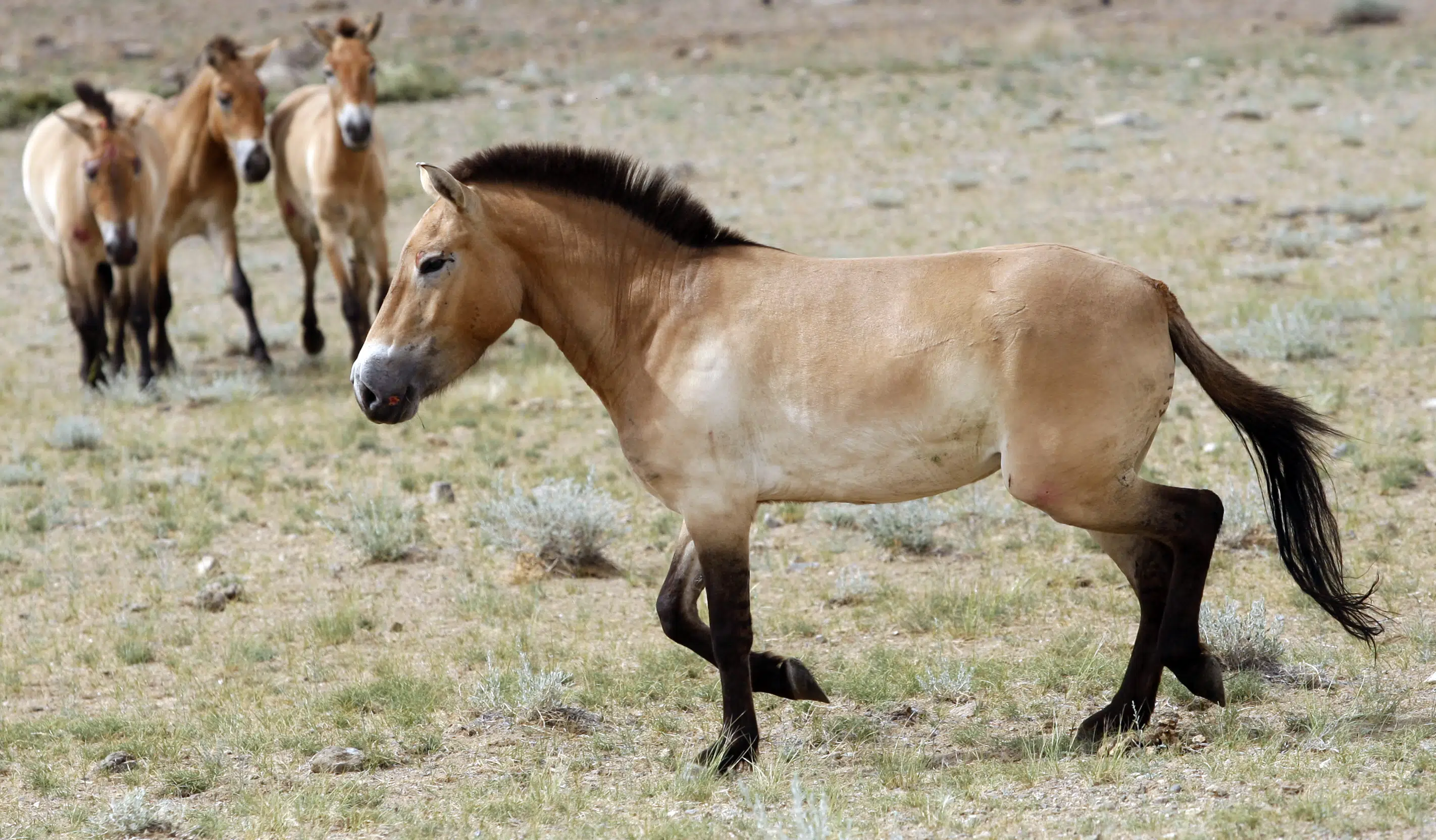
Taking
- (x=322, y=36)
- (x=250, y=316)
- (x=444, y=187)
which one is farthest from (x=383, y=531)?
(x=322, y=36)

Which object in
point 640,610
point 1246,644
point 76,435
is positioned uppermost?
point 1246,644

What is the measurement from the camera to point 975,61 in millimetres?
28391

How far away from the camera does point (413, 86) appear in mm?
26172

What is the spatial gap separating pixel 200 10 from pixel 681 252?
3909 cm

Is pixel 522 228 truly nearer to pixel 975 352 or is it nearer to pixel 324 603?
pixel 975 352

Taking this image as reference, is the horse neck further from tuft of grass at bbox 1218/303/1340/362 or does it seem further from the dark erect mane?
tuft of grass at bbox 1218/303/1340/362

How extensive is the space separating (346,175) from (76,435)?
3.20 metres

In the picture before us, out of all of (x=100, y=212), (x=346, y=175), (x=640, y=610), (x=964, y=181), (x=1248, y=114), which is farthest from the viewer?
(x=1248, y=114)

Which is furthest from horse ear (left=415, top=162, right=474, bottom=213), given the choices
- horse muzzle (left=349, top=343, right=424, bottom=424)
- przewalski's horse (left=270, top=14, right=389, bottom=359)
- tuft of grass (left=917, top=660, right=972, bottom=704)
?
przewalski's horse (left=270, top=14, right=389, bottom=359)

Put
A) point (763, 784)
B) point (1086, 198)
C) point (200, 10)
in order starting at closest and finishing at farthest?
point (763, 784)
point (1086, 198)
point (200, 10)

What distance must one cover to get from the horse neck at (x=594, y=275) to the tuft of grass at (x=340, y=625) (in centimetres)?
225

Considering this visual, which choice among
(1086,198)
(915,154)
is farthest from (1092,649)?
(915,154)

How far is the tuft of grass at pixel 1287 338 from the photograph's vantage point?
9.88 m

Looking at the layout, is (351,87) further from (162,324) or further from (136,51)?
(136,51)
